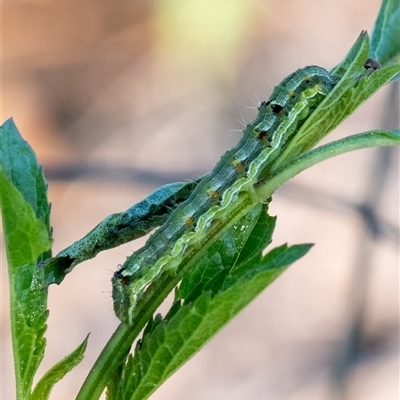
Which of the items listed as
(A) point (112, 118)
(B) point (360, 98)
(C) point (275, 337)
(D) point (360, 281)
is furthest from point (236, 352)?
(B) point (360, 98)

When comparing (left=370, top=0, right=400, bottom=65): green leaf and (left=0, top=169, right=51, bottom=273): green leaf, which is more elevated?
(left=370, top=0, right=400, bottom=65): green leaf

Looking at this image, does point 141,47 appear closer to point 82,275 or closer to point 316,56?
point 316,56

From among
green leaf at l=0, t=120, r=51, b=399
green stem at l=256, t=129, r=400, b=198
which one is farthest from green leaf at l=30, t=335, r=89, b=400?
green stem at l=256, t=129, r=400, b=198

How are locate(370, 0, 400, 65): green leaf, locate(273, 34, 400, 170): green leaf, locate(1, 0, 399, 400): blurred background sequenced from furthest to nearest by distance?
locate(1, 0, 399, 400): blurred background < locate(370, 0, 400, 65): green leaf < locate(273, 34, 400, 170): green leaf

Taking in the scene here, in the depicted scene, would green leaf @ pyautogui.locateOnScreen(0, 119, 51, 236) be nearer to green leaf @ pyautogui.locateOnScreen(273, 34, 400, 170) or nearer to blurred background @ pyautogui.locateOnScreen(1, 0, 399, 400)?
green leaf @ pyautogui.locateOnScreen(273, 34, 400, 170)

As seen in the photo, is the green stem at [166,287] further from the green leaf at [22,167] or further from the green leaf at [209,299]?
the green leaf at [22,167]

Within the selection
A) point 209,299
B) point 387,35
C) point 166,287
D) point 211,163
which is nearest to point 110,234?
point 166,287
